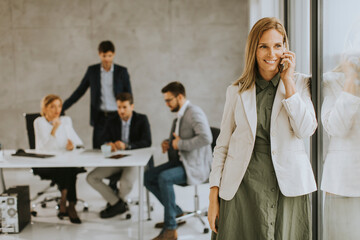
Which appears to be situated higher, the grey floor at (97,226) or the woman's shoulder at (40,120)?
the woman's shoulder at (40,120)

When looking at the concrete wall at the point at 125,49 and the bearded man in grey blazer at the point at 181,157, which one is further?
the concrete wall at the point at 125,49

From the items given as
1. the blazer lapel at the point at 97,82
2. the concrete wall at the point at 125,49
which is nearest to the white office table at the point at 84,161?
the blazer lapel at the point at 97,82

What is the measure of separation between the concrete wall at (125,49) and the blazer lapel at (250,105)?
4.32 m

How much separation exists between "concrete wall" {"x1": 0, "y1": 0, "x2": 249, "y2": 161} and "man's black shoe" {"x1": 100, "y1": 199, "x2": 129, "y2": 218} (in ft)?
6.82

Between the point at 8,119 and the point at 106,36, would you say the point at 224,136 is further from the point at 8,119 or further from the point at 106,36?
the point at 8,119

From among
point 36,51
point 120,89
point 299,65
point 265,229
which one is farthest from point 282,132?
point 36,51

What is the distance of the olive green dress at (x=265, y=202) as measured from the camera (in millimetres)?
1626

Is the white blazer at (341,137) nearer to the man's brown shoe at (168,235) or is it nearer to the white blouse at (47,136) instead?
the man's brown shoe at (168,235)

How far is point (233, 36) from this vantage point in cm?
589

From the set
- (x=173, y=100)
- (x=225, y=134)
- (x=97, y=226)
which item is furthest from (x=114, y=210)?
(x=225, y=134)

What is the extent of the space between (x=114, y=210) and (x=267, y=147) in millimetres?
2779

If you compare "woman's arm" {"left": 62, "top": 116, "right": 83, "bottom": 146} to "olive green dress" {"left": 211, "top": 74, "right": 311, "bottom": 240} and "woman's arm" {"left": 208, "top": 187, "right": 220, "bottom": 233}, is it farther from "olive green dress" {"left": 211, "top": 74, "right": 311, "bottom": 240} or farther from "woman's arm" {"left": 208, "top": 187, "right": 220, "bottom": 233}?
"olive green dress" {"left": 211, "top": 74, "right": 311, "bottom": 240}

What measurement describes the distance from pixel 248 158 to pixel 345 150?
20.6 inches

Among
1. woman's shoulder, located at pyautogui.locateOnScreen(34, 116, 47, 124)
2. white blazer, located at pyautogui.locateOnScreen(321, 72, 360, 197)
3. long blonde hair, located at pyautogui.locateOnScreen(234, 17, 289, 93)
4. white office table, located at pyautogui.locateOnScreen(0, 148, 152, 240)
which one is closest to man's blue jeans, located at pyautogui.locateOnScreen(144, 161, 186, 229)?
white office table, located at pyautogui.locateOnScreen(0, 148, 152, 240)
